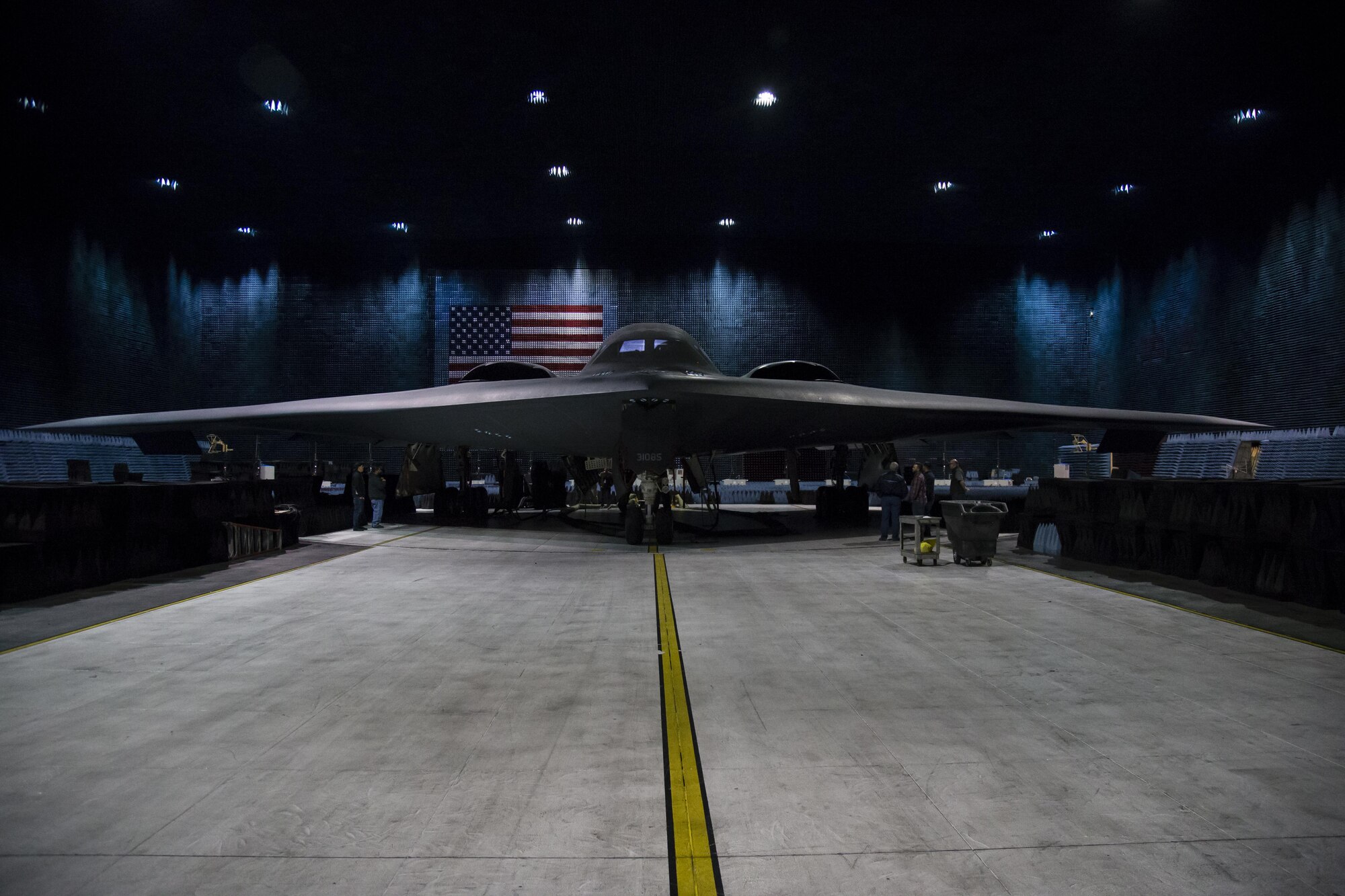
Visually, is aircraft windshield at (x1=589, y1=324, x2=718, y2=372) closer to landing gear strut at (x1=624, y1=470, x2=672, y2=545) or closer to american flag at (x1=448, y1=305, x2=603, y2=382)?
landing gear strut at (x1=624, y1=470, x2=672, y2=545)

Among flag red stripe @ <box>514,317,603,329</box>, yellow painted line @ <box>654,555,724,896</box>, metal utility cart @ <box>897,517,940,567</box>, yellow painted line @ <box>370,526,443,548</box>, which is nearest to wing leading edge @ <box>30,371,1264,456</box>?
yellow painted line @ <box>370,526,443,548</box>

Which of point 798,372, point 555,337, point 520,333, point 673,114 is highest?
point 673,114

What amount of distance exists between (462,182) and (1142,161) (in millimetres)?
16872

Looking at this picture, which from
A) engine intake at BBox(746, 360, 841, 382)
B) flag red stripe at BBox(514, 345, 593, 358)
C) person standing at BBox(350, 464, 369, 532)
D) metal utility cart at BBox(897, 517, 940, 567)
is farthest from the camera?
flag red stripe at BBox(514, 345, 593, 358)

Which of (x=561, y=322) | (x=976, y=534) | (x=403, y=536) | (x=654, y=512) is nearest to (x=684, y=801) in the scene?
(x=976, y=534)

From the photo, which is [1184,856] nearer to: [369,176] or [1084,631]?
[1084,631]

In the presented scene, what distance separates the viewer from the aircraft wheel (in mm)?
11180

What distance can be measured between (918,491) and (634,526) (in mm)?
4698

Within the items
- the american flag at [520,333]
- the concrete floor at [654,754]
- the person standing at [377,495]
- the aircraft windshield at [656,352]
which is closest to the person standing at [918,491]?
the aircraft windshield at [656,352]

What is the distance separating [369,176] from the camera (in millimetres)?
19422

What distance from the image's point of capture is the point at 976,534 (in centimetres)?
923

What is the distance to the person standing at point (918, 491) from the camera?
39.7 ft

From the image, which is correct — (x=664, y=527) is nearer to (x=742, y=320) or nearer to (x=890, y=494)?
(x=890, y=494)

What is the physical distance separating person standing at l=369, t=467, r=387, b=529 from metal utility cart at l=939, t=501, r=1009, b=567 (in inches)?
428
